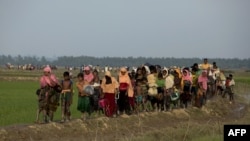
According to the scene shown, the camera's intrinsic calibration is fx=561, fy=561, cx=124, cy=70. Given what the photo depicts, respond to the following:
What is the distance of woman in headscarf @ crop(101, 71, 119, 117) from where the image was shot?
1611 centimetres

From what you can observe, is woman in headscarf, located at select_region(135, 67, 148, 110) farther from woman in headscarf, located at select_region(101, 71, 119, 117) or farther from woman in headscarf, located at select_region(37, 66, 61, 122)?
woman in headscarf, located at select_region(37, 66, 61, 122)

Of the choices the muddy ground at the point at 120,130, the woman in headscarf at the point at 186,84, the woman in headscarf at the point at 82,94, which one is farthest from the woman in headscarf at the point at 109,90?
the woman in headscarf at the point at 186,84

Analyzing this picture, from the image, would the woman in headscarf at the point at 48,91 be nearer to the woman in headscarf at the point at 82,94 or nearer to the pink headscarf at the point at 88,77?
the woman in headscarf at the point at 82,94

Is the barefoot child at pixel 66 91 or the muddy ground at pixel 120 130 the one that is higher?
the barefoot child at pixel 66 91

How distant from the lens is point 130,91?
675 inches

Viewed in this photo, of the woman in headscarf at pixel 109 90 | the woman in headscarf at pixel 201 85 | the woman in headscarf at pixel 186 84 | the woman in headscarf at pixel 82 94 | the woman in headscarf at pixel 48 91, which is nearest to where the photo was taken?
the woman in headscarf at pixel 48 91

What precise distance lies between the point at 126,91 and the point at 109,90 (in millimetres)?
1033

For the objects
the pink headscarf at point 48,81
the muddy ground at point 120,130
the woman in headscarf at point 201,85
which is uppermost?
the pink headscarf at point 48,81

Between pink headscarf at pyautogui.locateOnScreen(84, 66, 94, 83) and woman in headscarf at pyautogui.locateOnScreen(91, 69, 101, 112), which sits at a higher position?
pink headscarf at pyautogui.locateOnScreen(84, 66, 94, 83)

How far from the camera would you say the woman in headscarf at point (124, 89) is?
55.5 feet

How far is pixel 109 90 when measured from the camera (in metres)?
16.2

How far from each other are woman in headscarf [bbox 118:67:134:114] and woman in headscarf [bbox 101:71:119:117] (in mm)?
621

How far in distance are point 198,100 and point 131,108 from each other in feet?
15.7

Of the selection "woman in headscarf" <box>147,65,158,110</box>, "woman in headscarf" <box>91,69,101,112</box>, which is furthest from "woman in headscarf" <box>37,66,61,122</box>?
"woman in headscarf" <box>147,65,158,110</box>
